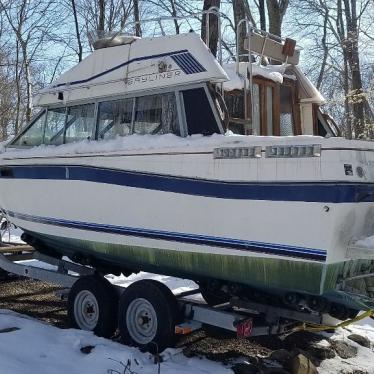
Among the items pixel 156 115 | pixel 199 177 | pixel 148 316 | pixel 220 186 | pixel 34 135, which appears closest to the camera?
pixel 220 186

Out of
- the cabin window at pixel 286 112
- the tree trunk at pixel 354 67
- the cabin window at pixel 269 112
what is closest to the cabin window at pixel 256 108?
the cabin window at pixel 269 112

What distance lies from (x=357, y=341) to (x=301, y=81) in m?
2.96

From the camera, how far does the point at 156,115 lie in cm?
556

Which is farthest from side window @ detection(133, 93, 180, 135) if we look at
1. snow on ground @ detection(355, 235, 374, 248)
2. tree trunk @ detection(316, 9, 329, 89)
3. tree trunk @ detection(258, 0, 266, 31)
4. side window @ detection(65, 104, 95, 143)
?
tree trunk @ detection(316, 9, 329, 89)

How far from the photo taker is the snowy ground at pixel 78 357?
4570 mm

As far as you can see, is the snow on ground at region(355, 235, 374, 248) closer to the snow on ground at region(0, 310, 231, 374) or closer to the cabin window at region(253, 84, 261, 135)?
the snow on ground at region(0, 310, 231, 374)

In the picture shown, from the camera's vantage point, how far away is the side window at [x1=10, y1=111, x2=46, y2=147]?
665cm

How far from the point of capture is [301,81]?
6.38 meters

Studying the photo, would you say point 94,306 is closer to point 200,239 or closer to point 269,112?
point 200,239

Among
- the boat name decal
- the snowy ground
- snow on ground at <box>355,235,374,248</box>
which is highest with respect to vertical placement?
the boat name decal

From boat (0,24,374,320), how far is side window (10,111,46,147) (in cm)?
2

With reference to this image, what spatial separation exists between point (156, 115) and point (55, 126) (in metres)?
1.56

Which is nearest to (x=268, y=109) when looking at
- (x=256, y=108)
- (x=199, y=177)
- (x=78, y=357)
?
(x=256, y=108)

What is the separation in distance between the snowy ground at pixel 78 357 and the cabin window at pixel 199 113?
2.05m
